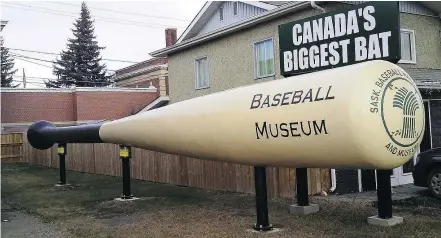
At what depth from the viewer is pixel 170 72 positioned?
20.5m

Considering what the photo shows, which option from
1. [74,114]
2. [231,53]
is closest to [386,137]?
[231,53]

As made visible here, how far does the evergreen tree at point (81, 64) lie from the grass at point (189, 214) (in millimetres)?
37676

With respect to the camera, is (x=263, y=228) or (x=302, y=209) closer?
(x=263, y=228)

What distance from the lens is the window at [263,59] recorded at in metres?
15.0

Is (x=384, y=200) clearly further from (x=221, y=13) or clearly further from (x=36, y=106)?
(x=36, y=106)

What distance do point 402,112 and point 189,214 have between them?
462cm

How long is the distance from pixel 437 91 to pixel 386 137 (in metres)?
7.70

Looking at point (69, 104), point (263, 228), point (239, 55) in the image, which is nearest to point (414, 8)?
point (239, 55)

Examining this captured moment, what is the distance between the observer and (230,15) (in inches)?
787

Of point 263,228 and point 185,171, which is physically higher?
point 185,171

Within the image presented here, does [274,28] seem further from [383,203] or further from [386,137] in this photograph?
[386,137]

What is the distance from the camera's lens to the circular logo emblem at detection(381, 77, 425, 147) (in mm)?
5965

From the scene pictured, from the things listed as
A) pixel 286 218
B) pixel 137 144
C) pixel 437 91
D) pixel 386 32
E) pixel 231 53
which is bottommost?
pixel 286 218

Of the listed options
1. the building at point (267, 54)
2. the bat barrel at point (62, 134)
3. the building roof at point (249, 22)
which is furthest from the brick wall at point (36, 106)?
the bat barrel at point (62, 134)
